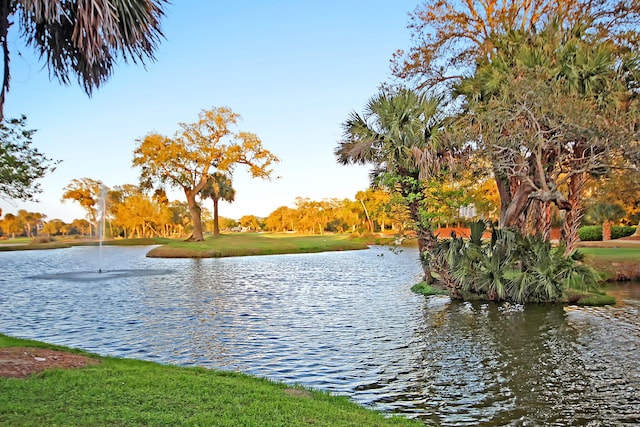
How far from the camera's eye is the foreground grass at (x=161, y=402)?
4883 millimetres

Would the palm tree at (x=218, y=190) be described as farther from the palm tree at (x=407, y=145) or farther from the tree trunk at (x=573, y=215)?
the tree trunk at (x=573, y=215)

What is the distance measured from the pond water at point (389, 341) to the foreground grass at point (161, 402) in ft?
5.08

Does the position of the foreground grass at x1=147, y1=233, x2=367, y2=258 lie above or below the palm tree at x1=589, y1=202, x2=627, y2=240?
→ below

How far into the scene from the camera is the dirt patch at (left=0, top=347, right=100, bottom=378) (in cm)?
657

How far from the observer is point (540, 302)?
15.1 meters

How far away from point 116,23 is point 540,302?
13668mm

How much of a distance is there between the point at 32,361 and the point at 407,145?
12179 mm

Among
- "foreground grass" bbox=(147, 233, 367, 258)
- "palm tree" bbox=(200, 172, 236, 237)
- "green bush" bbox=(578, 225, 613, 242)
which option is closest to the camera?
"foreground grass" bbox=(147, 233, 367, 258)

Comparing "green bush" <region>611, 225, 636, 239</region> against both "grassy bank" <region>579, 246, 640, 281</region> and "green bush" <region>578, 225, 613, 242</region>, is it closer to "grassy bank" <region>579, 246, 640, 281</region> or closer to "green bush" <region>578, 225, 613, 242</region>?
"green bush" <region>578, 225, 613, 242</region>

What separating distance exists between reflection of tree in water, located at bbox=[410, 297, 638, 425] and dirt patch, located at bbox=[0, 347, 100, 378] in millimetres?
5086

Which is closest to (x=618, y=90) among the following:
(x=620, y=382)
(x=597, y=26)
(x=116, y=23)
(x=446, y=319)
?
(x=597, y=26)

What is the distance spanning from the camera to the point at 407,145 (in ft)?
53.0

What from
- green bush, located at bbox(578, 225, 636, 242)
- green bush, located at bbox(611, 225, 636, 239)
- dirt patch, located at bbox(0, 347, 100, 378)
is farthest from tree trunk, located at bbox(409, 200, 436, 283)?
green bush, located at bbox(611, 225, 636, 239)

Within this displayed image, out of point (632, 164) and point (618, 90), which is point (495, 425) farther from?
point (618, 90)
